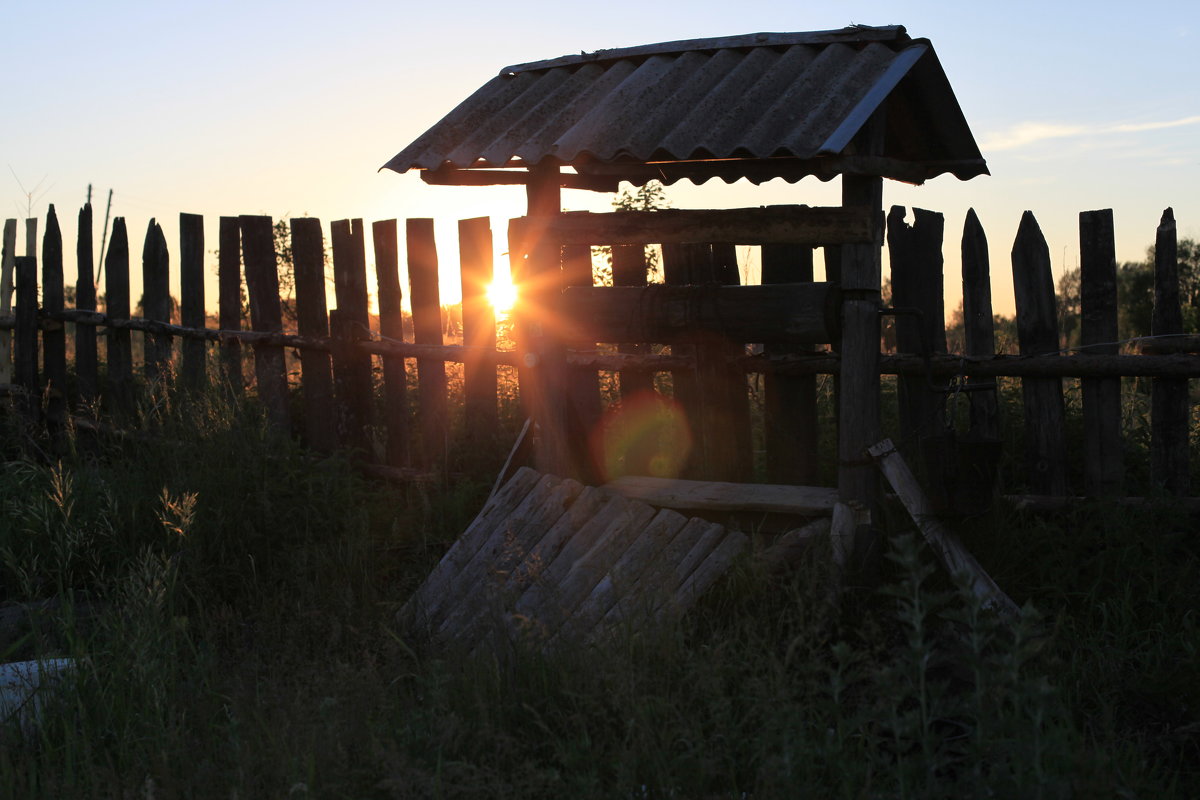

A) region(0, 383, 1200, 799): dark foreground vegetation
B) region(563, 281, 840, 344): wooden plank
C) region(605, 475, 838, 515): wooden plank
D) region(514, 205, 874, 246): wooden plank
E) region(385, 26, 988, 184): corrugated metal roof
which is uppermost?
region(385, 26, 988, 184): corrugated metal roof

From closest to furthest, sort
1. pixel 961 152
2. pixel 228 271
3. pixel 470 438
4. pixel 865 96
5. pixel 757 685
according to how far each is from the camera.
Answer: pixel 757 685, pixel 865 96, pixel 961 152, pixel 470 438, pixel 228 271

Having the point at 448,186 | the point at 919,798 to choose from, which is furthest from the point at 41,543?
the point at 919,798

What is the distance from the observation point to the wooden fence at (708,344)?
18.5ft

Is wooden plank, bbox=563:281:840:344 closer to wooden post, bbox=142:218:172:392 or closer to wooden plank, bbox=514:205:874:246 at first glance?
wooden plank, bbox=514:205:874:246

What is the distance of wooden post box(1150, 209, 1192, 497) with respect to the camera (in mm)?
5785

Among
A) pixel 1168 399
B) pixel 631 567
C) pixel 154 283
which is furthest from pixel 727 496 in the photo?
pixel 154 283

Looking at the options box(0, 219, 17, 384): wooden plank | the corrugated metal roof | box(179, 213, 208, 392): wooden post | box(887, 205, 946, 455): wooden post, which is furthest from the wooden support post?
box(0, 219, 17, 384): wooden plank

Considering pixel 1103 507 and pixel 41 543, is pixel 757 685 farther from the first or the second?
pixel 41 543

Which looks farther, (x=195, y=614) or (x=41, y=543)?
(x=41, y=543)

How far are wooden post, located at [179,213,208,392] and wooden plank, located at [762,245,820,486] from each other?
535 centimetres

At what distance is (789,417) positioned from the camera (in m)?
6.65

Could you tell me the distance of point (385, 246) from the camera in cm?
801

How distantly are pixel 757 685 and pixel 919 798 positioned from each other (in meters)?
0.53

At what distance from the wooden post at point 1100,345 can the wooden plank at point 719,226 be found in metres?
1.43
